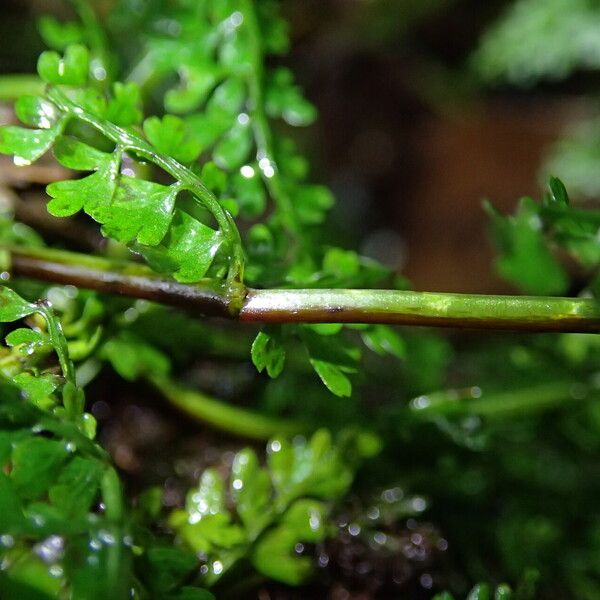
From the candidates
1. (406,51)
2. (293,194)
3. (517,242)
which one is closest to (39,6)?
(406,51)

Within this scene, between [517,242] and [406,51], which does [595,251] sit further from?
[406,51]

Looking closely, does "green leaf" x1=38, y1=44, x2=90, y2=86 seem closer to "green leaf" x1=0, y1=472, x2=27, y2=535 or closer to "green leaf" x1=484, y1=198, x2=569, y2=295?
"green leaf" x1=0, y1=472, x2=27, y2=535

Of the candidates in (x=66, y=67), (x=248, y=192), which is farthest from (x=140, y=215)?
Result: (x=248, y=192)

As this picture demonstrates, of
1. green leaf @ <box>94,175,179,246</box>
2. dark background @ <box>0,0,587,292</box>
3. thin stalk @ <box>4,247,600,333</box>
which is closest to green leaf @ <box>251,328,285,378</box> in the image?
thin stalk @ <box>4,247,600,333</box>

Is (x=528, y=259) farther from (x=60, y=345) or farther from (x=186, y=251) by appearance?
(x=60, y=345)

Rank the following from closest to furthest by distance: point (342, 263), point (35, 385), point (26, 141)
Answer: point (35, 385), point (26, 141), point (342, 263)

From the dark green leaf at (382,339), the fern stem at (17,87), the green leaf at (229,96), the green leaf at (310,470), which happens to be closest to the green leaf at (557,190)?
the dark green leaf at (382,339)
